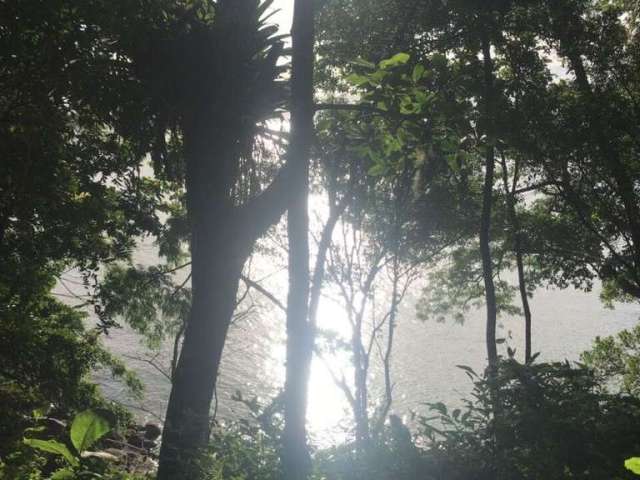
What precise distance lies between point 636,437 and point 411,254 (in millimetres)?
12342

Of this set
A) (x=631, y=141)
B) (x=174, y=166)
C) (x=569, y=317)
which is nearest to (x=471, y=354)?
(x=569, y=317)

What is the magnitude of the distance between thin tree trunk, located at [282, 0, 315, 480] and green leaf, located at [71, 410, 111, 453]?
159cm

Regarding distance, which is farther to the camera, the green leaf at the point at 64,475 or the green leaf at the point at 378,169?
the green leaf at the point at 378,169

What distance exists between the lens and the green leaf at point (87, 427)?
6.29ft

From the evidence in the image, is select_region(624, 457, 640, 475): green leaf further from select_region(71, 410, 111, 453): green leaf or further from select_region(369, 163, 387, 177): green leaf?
select_region(369, 163, 387, 177): green leaf

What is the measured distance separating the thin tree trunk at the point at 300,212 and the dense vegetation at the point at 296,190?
0.6 inches

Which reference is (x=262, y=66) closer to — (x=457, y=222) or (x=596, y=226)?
(x=457, y=222)

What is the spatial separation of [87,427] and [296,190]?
87.3 inches

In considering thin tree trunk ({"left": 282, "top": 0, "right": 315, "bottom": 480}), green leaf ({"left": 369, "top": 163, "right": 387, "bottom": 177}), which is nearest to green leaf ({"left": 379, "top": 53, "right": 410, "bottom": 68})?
thin tree trunk ({"left": 282, "top": 0, "right": 315, "bottom": 480})

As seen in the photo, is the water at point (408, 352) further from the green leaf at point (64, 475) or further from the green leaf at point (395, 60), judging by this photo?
the green leaf at point (64, 475)

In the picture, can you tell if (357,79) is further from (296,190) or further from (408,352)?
(408,352)

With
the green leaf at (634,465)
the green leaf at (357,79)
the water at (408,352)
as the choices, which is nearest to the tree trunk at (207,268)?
the green leaf at (357,79)

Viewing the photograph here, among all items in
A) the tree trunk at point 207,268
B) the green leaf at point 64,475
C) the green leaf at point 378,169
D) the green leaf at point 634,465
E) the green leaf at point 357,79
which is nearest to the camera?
the green leaf at point 634,465

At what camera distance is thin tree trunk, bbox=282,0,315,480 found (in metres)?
3.49
